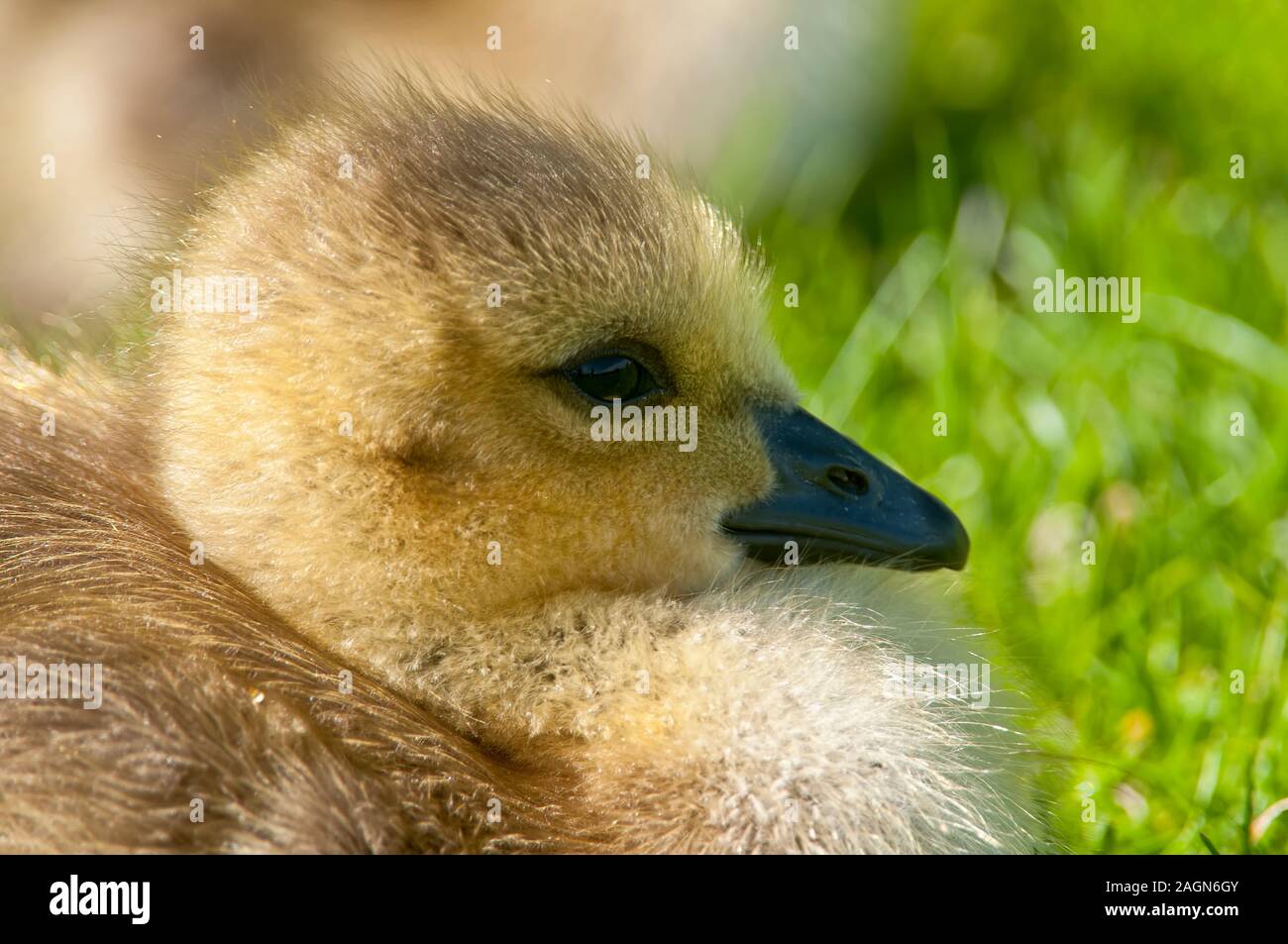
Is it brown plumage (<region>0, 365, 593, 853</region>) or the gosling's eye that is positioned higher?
the gosling's eye

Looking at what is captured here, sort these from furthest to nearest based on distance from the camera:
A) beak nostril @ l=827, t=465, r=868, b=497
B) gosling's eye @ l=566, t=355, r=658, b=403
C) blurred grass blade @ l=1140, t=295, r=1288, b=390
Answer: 1. blurred grass blade @ l=1140, t=295, r=1288, b=390
2. beak nostril @ l=827, t=465, r=868, b=497
3. gosling's eye @ l=566, t=355, r=658, b=403

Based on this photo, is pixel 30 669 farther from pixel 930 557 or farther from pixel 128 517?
pixel 930 557

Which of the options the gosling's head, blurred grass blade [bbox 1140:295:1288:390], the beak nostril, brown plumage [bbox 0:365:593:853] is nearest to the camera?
brown plumage [bbox 0:365:593:853]

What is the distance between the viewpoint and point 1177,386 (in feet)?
10.3

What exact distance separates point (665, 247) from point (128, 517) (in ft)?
2.39

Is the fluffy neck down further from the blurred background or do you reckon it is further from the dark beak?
the blurred background

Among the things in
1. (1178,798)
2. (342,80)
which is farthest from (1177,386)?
(342,80)

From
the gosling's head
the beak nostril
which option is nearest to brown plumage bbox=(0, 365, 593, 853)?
the gosling's head

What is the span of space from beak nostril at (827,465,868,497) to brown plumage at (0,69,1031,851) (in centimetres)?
10

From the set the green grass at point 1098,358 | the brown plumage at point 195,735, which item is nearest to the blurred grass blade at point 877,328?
the green grass at point 1098,358

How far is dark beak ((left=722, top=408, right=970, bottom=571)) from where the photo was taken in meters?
1.99

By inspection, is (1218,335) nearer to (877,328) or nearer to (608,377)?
(877,328)

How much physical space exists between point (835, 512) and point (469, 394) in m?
0.49

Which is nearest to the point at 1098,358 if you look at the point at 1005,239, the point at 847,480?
the point at 1005,239
